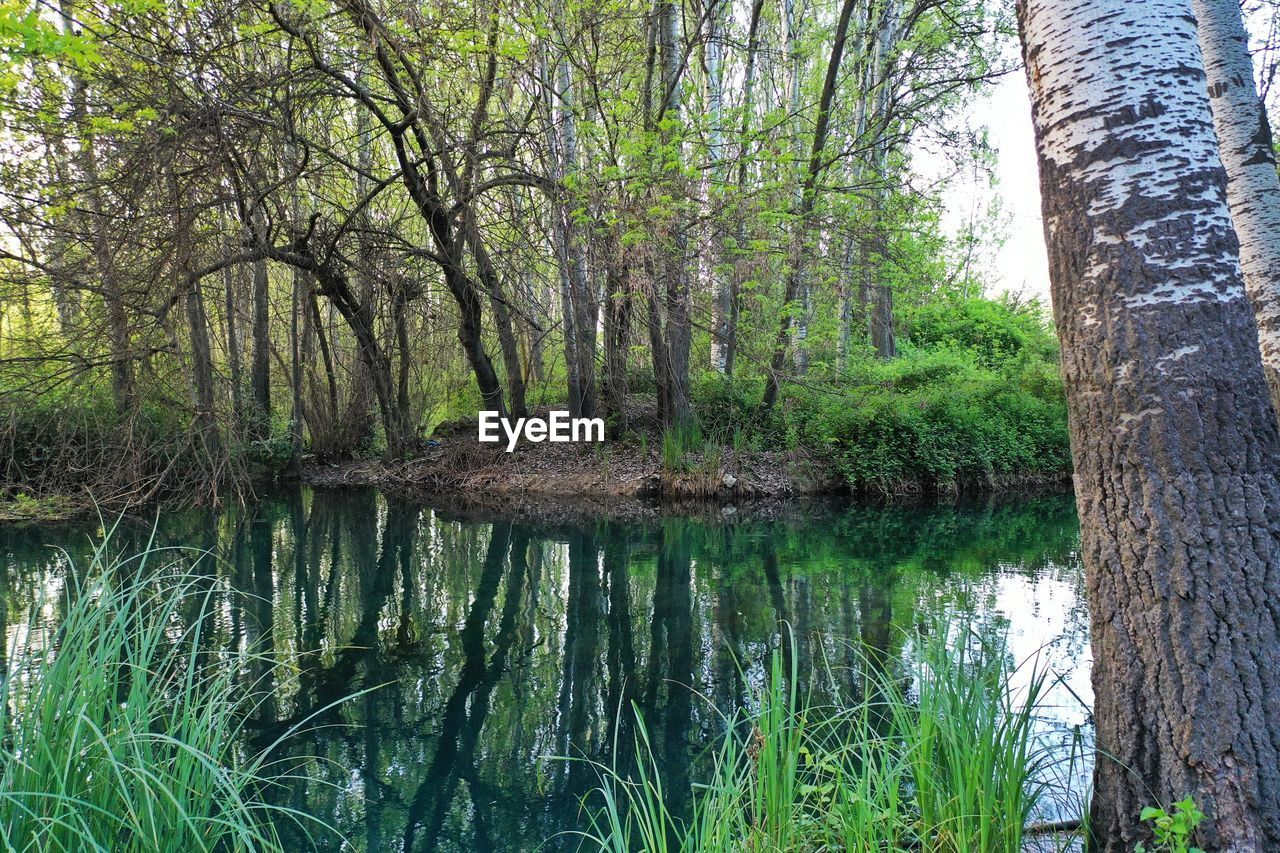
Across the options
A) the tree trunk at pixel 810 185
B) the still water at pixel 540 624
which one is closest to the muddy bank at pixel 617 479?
the still water at pixel 540 624

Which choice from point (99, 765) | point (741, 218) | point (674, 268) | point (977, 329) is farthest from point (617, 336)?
point (977, 329)

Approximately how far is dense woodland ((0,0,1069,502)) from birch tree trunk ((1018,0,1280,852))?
20.5 ft

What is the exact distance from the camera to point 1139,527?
2045 millimetres

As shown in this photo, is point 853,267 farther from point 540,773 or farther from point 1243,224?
point 540,773

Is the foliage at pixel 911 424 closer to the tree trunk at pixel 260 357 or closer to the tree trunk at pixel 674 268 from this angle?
the tree trunk at pixel 674 268

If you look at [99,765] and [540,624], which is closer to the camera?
[99,765]

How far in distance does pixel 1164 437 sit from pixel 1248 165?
3.20 meters

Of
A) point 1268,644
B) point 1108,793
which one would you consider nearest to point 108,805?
point 1108,793

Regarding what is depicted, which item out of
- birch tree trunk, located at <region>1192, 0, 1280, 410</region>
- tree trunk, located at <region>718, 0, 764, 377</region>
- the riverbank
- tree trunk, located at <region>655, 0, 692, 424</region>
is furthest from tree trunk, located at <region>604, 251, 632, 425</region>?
birch tree trunk, located at <region>1192, 0, 1280, 410</region>

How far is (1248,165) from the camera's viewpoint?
13.9 ft

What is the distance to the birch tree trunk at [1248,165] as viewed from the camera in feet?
13.7

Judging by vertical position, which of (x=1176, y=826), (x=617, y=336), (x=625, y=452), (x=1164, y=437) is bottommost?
(x=1176, y=826)

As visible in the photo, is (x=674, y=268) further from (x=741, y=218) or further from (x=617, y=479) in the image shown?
(x=617, y=479)

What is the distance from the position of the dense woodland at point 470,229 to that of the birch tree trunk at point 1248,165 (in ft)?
15.8
